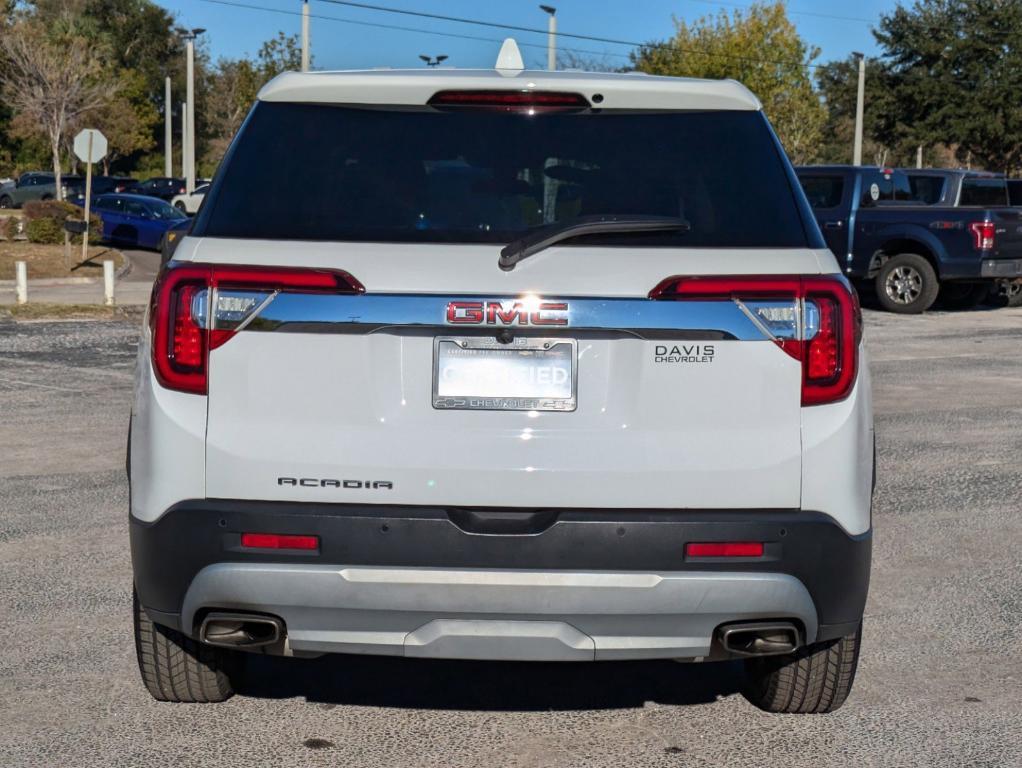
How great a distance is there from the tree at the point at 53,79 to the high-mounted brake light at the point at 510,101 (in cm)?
4871

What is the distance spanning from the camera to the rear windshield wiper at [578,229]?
3.71 m

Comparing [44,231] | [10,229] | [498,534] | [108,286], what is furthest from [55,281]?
[498,534]

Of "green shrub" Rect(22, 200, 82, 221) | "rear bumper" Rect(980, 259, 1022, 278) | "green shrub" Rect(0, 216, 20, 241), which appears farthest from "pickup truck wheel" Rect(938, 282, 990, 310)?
"green shrub" Rect(0, 216, 20, 241)

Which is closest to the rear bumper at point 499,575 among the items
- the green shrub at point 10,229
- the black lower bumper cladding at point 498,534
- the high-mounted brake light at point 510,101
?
the black lower bumper cladding at point 498,534

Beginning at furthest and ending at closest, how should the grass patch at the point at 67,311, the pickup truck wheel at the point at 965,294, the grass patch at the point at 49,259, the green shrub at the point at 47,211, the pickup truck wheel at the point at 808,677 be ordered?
1. the green shrub at the point at 47,211
2. the grass patch at the point at 49,259
3. the pickup truck wheel at the point at 965,294
4. the grass patch at the point at 67,311
5. the pickup truck wheel at the point at 808,677

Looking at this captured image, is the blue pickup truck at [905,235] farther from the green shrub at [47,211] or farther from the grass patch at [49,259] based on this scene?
the green shrub at [47,211]

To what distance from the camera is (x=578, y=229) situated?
12.3ft

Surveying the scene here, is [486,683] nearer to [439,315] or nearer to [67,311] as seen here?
[439,315]

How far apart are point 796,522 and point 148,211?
3252 cm

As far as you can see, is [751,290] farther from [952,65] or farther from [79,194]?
[952,65]

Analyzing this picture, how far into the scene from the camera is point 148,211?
34.7 meters

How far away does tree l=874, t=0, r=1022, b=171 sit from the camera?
5559 centimetres

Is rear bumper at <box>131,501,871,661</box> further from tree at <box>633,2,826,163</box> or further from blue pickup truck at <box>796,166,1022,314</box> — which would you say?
tree at <box>633,2,826,163</box>

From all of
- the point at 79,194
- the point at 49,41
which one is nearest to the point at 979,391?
the point at 79,194
